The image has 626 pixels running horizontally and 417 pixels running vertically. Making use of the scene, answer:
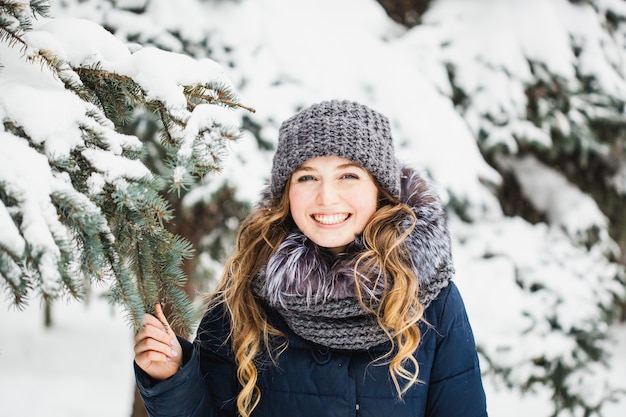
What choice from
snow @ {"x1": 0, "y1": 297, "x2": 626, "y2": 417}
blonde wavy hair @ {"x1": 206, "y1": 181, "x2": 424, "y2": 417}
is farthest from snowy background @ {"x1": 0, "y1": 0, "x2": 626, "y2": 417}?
blonde wavy hair @ {"x1": 206, "y1": 181, "x2": 424, "y2": 417}

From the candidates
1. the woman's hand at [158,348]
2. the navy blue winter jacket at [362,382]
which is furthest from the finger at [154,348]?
the navy blue winter jacket at [362,382]

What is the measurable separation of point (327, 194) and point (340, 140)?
200 mm

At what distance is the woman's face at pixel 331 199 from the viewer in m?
1.97

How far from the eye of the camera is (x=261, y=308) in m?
2.12

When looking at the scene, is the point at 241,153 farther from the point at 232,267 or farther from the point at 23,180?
the point at 23,180

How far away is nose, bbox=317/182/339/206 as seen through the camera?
1.92 metres

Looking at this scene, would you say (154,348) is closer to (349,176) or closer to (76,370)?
(349,176)

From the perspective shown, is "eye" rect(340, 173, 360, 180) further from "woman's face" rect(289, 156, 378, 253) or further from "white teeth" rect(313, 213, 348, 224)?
"white teeth" rect(313, 213, 348, 224)

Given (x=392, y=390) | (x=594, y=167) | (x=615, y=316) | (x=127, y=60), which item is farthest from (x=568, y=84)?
(x=127, y=60)

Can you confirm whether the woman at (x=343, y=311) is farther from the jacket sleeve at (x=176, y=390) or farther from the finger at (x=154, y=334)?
the finger at (x=154, y=334)

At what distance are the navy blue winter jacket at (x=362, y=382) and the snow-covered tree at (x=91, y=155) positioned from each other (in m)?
0.61

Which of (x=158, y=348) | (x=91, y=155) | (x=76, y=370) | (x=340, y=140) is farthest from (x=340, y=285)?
(x=76, y=370)

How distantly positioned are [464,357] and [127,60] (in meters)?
1.51

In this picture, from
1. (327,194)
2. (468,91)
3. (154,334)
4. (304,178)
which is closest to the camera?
(154,334)
